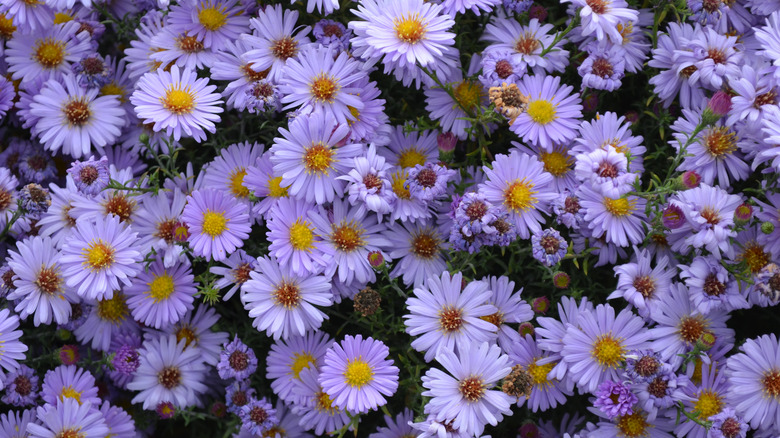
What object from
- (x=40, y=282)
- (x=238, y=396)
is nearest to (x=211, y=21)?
(x=40, y=282)

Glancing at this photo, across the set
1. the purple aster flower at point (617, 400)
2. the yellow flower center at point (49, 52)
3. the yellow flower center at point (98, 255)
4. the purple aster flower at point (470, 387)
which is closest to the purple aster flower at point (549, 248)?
the purple aster flower at point (470, 387)

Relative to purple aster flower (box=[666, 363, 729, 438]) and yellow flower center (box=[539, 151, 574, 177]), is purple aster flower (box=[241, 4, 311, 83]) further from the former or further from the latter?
purple aster flower (box=[666, 363, 729, 438])

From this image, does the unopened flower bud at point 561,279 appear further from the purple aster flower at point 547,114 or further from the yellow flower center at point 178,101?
the yellow flower center at point 178,101

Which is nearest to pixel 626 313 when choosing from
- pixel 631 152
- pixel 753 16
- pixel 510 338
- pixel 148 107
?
pixel 510 338

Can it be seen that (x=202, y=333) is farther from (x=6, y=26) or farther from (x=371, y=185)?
(x=6, y=26)

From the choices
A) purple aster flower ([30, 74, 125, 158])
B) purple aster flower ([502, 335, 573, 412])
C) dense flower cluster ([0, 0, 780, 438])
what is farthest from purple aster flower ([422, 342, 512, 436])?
purple aster flower ([30, 74, 125, 158])

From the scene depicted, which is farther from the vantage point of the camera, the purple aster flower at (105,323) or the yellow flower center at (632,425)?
the purple aster flower at (105,323)

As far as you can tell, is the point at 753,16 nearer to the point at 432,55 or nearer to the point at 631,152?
the point at 631,152
